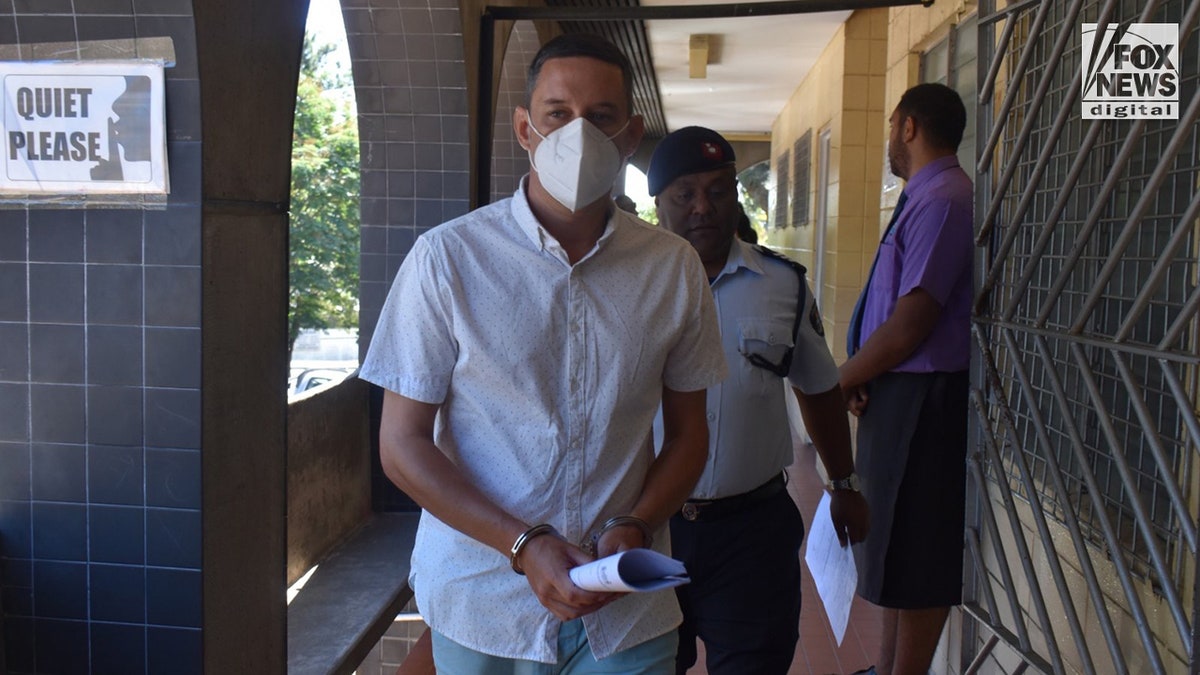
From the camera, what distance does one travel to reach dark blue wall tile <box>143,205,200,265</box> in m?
2.18

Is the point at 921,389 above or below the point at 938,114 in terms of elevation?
below

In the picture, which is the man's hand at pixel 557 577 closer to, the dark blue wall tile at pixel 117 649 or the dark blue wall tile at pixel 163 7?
the dark blue wall tile at pixel 117 649

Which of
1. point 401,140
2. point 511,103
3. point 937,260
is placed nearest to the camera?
point 937,260

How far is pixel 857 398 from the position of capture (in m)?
3.07

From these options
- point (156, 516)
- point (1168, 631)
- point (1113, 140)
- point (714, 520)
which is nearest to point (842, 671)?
point (714, 520)

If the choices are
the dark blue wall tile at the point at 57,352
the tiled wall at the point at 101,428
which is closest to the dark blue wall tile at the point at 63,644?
the tiled wall at the point at 101,428

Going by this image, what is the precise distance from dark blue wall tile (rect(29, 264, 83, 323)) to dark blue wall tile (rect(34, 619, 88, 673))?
66cm

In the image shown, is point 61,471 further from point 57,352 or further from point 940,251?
point 940,251

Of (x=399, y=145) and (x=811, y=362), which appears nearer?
(x=811, y=362)

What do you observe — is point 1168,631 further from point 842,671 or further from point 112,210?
point 112,210

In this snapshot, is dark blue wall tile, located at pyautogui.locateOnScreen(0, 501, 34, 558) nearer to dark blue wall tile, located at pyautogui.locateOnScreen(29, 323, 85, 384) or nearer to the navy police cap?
dark blue wall tile, located at pyautogui.locateOnScreen(29, 323, 85, 384)

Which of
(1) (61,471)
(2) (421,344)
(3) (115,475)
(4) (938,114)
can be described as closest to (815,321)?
(4) (938,114)

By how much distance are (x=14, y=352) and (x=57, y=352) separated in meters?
0.10

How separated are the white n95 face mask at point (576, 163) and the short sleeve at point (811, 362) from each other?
3.45ft
